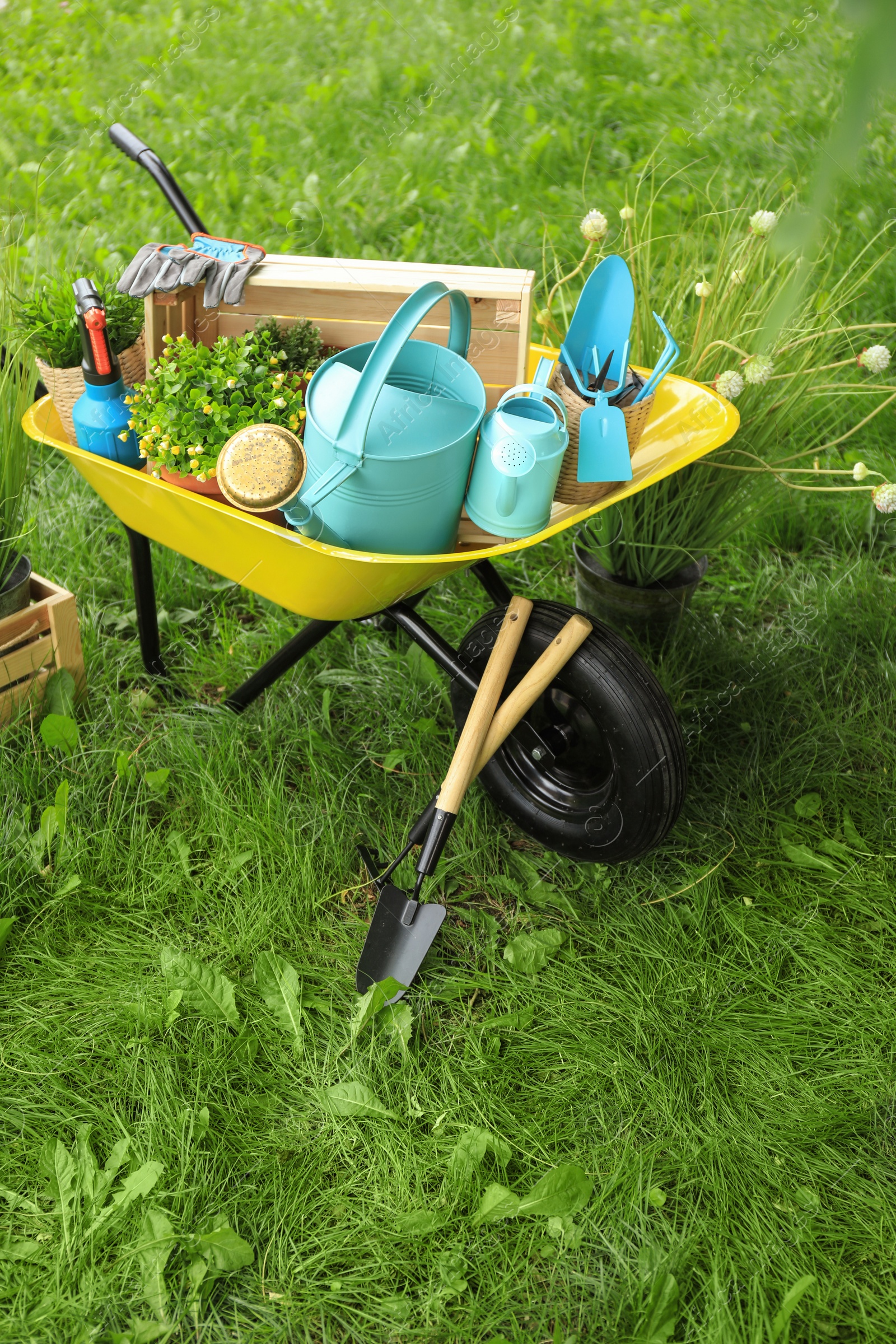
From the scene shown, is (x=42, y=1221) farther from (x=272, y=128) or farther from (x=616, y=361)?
(x=272, y=128)

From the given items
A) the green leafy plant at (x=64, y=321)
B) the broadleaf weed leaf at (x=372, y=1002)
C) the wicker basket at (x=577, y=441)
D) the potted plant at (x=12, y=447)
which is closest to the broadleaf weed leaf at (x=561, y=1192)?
the broadleaf weed leaf at (x=372, y=1002)

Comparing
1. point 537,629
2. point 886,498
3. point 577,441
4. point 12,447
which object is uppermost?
point 577,441

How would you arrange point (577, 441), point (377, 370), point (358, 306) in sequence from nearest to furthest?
point (377, 370) < point (577, 441) < point (358, 306)

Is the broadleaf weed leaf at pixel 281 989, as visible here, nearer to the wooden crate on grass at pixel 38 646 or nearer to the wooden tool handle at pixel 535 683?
the wooden tool handle at pixel 535 683

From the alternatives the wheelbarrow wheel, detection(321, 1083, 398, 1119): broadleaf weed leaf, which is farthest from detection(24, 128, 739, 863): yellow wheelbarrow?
detection(321, 1083, 398, 1119): broadleaf weed leaf

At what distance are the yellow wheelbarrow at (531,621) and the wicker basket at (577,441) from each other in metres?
0.02

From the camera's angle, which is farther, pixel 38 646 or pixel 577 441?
pixel 38 646

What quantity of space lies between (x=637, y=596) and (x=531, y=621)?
1.89 ft

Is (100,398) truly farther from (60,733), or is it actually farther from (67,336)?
(60,733)

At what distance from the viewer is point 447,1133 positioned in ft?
4.91

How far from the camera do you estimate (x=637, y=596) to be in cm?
218

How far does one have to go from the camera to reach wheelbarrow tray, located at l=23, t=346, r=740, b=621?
4.67 feet

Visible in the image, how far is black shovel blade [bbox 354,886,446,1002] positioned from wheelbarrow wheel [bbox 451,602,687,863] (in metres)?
0.30

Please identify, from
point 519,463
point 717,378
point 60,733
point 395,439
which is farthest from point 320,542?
point 717,378
